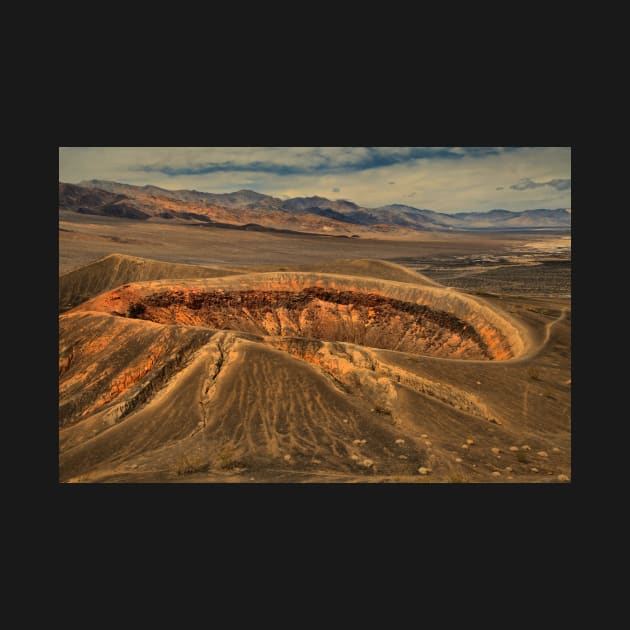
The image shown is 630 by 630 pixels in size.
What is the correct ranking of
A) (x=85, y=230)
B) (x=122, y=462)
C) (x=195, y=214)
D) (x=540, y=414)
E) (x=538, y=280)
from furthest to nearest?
(x=195, y=214) → (x=85, y=230) → (x=538, y=280) → (x=540, y=414) → (x=122, y=462)

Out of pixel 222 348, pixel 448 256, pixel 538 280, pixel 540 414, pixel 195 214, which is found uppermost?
pixel 195 214

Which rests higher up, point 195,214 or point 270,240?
point 195,214

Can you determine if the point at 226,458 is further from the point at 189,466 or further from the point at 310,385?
the point at 310,385

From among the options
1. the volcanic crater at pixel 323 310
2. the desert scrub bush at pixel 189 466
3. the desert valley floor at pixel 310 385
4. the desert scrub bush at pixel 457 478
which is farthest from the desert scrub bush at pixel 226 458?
the volcanic crater at pixel 323 310

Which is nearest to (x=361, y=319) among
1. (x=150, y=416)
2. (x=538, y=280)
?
(x=150, y=416)

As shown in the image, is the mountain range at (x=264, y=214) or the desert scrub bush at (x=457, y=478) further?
the mountain range at (x=264, y=214)

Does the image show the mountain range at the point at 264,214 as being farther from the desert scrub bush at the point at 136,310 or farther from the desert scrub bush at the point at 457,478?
the desert scrub bush at the point at 457,478

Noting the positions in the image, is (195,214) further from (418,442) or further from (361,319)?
(418,442)
